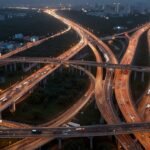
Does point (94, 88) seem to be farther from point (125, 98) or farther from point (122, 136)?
point (122, 136)

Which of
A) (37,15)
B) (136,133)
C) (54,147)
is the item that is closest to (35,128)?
(54,147)

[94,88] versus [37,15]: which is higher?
[94,88]

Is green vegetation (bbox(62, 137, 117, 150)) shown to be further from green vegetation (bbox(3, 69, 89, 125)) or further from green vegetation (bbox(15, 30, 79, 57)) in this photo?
green vegetation (bbox(15, 30, 79, 57))

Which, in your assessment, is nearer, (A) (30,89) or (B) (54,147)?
(B) (54,147)

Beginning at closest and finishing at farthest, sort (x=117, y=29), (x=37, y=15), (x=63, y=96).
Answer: (x=63, y=96)
(x=117, y=29)
(x=37, y=15)

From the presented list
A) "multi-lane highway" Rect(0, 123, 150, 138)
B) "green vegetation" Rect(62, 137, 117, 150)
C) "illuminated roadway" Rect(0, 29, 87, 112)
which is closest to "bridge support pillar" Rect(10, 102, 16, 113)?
"illuminated roadway" Rect(0, 29, 87, 112)

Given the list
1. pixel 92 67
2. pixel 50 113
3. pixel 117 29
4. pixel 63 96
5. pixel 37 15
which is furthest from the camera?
pixel 37 15

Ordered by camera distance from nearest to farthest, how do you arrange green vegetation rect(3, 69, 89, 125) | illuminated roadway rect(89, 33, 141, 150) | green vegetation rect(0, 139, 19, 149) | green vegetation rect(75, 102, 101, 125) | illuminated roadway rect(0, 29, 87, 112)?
illuminated roadway rect(89, 33, 141, 150) < green vegetation rect(0, 139, 19, 149) < green vegetation rect(75, 102, 101, 125) < green vegetation rect(3, 69, 89, 125) < illuminated roadway rect(0, 29, 87, 112)
